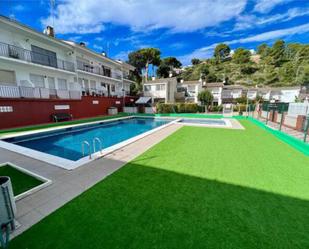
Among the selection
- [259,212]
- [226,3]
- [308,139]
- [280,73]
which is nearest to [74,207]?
[259,212]

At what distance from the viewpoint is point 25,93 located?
13.5m

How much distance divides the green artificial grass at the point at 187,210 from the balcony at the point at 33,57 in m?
16.5

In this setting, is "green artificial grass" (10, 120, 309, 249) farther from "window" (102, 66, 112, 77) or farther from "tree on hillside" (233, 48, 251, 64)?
"tree on hillside" (233, 48, 251, 64)

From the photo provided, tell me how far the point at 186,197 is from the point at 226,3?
16.9m

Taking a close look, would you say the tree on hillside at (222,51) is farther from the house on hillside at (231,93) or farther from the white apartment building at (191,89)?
the white apartment building at (191,89)

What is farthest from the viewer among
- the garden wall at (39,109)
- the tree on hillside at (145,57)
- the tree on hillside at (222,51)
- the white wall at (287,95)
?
the tree on hillside at (222,51)

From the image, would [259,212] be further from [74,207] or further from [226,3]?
[226,3]

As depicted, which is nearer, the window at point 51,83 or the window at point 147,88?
the window at point 51,83

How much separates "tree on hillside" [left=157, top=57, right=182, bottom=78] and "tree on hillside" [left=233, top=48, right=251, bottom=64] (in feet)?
135

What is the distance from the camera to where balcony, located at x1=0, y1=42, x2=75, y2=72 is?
13.1m

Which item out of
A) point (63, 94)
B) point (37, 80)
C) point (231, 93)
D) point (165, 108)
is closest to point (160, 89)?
point (165, 108)

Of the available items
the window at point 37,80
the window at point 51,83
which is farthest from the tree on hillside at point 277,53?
the window at point 37,80

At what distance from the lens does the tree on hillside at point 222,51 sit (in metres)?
81.9

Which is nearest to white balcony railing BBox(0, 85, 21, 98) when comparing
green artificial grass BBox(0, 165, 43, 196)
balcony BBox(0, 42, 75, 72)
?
balcony BBox(0, 42, 75, 72)
